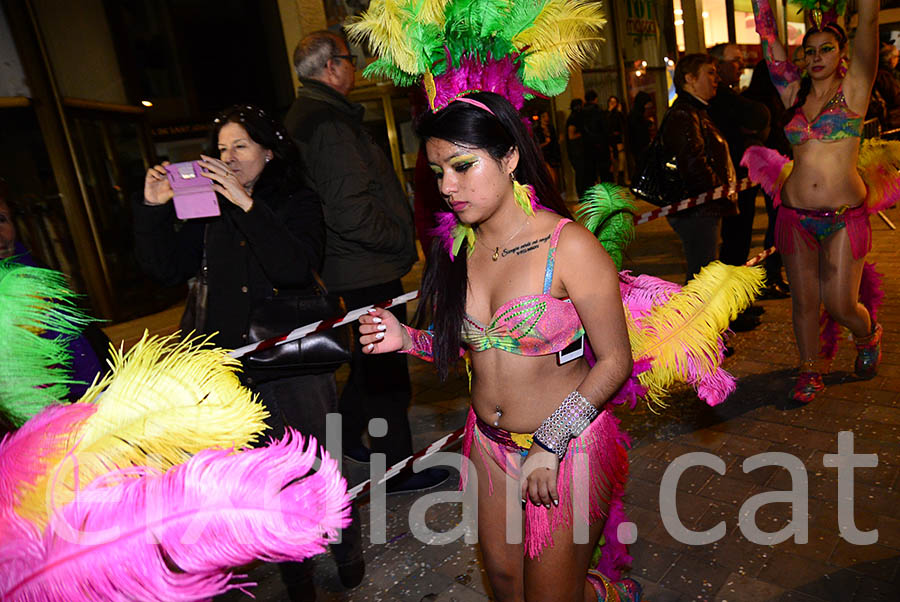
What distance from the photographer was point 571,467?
6.23 ft

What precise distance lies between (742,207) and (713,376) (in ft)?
14.1

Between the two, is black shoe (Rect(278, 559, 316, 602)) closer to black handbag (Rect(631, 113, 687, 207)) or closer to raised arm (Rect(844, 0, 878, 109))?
black handbag (Rect(631, 113, 687, 207))

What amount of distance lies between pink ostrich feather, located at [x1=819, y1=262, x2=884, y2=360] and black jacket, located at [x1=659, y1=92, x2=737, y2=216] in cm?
108

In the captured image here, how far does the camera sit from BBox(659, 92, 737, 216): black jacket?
4848 mm

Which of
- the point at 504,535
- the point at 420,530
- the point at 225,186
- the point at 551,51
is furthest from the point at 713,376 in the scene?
the point at 225,186

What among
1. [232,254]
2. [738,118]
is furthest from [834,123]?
[232,254]

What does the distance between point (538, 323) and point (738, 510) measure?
188cm

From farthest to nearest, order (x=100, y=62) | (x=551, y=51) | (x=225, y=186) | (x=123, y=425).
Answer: (x=100, y=62), (x=225, y=186), (x=551, y=51), (x=123, y=425)

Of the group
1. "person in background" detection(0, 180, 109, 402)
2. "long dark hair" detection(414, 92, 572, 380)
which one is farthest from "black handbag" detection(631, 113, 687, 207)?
"person in background" detection(0, 180, 109, 402)

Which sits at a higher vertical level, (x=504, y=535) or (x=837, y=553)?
(x=504, y=535)

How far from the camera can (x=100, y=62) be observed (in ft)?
26.9

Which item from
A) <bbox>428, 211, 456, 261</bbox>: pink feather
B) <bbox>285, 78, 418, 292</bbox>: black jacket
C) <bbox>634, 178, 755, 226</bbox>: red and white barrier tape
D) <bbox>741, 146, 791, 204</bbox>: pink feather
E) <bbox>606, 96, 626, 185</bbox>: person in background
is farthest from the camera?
<bbox>606, 96, 626, 185</bbox>: person in background

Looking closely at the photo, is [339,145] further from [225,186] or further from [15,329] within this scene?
[15,329]

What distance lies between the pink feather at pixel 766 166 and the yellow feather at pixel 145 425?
4.23m
